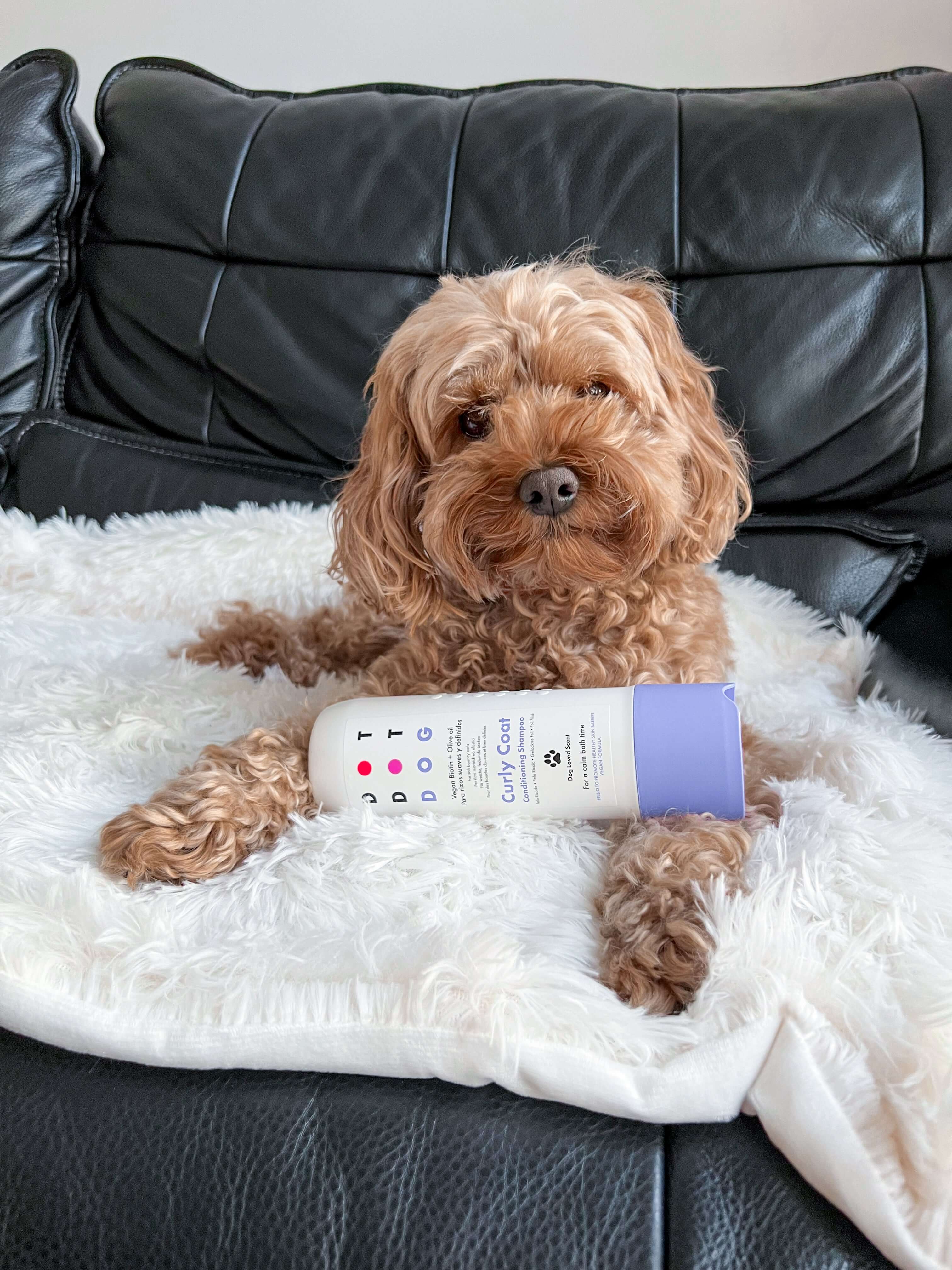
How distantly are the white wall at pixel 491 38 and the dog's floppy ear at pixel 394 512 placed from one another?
2.03 m

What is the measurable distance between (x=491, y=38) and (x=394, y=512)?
7.49 ft

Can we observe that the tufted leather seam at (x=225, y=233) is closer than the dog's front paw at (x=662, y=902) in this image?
No

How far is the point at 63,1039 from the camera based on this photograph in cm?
99

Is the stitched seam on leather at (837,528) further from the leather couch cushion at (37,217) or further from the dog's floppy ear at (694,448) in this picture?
the leather couch cushion at (37,217)

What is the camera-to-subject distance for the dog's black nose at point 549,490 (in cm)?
130

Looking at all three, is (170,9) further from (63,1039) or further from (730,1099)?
(730,1099)

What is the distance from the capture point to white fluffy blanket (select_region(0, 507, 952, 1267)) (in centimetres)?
86

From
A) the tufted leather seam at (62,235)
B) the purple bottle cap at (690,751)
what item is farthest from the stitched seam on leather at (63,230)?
the purple bottle cap at (690,751)

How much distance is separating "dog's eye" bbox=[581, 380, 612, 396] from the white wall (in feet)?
6.66

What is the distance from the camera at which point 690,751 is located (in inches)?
48.6

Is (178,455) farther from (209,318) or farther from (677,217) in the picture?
(677,217)

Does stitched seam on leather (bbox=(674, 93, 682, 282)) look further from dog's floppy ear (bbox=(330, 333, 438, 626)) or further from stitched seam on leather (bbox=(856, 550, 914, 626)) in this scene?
dog's floppy ear (bbox=(330, 333, 438, 626))

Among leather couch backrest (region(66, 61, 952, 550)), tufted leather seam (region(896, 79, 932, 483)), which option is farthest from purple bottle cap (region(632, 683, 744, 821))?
tufted leather seam (region(896, 79, 932, 483))

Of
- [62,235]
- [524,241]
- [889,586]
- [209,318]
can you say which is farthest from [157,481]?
[889,586]
